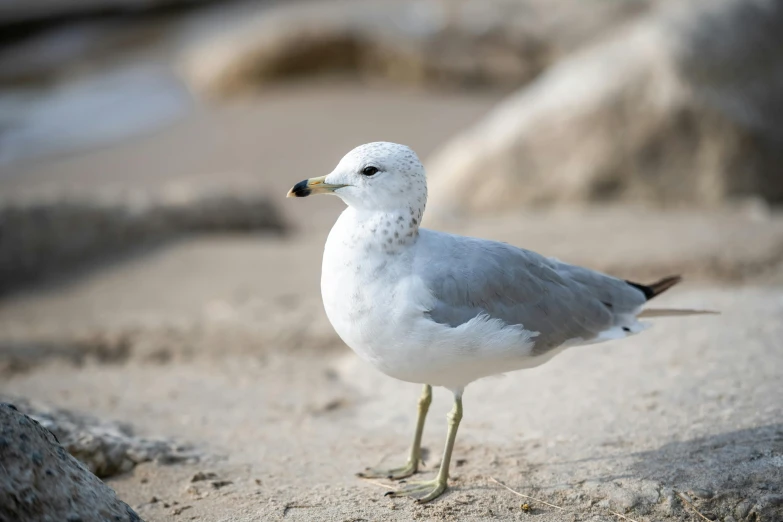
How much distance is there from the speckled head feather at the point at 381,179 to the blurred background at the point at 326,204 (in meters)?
1.15

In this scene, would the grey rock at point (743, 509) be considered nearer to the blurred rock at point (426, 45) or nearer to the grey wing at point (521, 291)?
the grey wing at point (521, 291)

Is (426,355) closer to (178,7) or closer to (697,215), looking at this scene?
(697,215)

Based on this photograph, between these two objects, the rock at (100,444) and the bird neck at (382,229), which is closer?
the bird neck at (382,229)

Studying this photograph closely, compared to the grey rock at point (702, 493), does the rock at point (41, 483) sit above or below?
above

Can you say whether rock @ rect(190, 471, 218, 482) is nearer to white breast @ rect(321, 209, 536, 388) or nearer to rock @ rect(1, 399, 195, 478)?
rock @ rect(1, 399, 195, 478)

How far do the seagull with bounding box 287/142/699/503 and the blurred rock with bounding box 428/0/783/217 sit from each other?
4.41m

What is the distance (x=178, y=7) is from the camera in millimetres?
17734

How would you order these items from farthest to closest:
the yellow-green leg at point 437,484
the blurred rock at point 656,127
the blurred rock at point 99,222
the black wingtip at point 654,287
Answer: the blurred rock at point 656,127, the blurred rock at point 99,222, the black wingtip at point 654,287, the yellow-green leg at point 437,484

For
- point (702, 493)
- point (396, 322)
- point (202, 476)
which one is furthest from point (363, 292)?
point (702, 493)

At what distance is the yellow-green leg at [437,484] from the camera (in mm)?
3260

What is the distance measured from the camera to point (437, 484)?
3297mm

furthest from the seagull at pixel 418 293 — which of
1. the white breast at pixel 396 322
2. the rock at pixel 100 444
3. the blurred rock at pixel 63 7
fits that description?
the blurred rock at pixel 63 7

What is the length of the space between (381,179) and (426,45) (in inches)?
383

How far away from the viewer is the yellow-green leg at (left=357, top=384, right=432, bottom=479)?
3.53 m
